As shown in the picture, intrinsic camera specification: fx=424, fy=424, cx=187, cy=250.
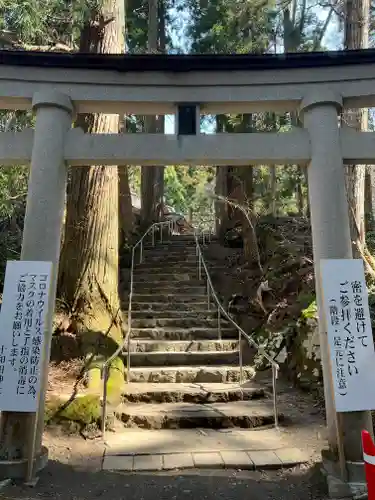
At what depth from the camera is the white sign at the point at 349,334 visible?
3.39m

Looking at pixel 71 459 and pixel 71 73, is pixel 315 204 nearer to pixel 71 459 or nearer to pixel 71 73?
pixel 71 73

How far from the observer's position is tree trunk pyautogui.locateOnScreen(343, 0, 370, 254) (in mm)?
7145

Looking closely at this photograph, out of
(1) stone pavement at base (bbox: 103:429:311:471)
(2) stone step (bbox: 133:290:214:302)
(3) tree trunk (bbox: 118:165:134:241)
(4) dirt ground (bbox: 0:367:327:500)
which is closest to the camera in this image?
(4) dirt ground (bbox: 0:367:327:500)

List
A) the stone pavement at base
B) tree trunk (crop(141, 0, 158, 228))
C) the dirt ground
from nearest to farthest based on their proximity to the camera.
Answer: the dirt ground < the stone pavement at base < tree trunk (crop(141, 0, 158, 228))

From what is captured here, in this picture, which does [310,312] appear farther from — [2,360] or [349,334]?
[2,360]

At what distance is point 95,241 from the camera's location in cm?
641

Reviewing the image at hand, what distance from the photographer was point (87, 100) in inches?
163

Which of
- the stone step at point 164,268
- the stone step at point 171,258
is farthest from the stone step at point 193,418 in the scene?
the stone step at point 171,258

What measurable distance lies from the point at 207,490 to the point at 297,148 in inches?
123

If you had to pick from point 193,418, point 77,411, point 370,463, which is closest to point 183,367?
point 193,418

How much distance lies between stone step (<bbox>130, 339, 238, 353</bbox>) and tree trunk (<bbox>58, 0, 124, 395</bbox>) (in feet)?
1.27

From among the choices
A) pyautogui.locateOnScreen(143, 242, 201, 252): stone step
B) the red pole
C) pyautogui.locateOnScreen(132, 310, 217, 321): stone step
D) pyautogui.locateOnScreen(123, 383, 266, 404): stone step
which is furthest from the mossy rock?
pyautogui.locateOnScreen(143, 242, 201, 252): stone step

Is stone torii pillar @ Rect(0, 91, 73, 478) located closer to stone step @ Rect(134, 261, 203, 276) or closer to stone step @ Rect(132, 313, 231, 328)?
stone step @ Rect(132, 313, 231, 328)

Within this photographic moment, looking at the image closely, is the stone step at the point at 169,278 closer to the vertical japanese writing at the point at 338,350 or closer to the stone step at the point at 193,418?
the stone step at the point at 193,418
